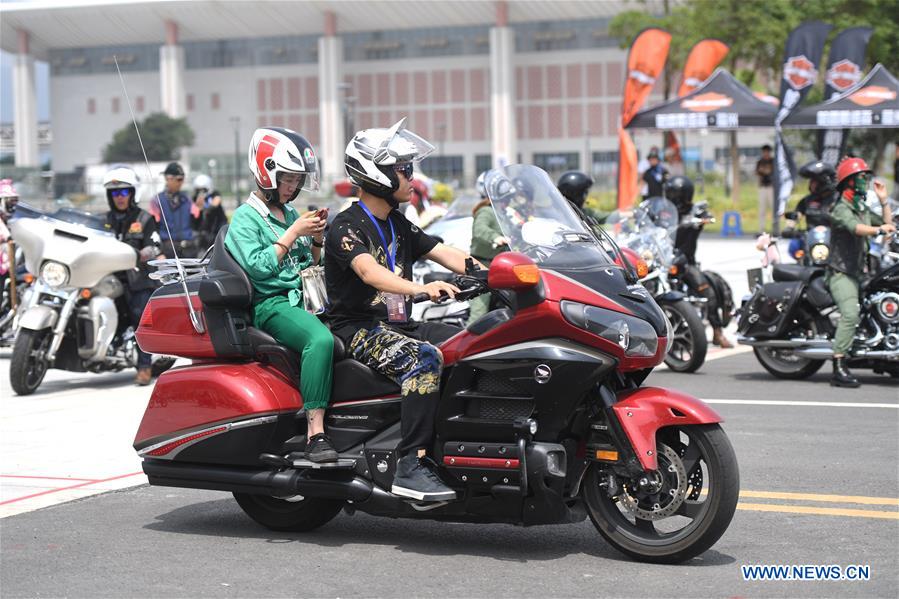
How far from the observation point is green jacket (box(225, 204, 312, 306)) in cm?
654

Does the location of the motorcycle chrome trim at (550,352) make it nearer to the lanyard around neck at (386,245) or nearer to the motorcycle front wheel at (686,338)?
the lanyard around neck at (386,245)

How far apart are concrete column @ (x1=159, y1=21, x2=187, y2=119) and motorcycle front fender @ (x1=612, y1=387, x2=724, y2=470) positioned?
103 m

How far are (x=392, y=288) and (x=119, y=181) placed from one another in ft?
23.5

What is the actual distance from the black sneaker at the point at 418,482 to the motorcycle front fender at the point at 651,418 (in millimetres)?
878

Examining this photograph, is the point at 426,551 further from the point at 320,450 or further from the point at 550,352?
the point at 550,352

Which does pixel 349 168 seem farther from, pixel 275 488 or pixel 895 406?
pixel 895 406

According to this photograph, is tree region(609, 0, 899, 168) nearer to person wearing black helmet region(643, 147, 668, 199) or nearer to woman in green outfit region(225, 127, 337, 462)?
person wearing black helmet region(643, 147, 668, 199)

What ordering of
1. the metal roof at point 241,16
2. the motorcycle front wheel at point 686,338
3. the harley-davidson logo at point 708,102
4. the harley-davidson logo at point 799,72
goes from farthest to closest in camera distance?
the metal roof at point 241,16, the harley-davidson logo at point 708,102, the harley-davidson logo at point 799,72, the motorcycle front wheel at point 686,338

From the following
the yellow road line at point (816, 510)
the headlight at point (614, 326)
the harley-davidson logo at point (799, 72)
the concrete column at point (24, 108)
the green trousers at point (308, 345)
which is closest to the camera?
the headlight at point (614, 326)

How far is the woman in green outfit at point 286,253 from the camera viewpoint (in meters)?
6.33

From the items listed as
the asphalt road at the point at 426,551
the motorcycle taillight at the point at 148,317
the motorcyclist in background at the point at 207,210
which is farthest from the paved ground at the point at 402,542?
the motorcyclist in background at the point at 207,210

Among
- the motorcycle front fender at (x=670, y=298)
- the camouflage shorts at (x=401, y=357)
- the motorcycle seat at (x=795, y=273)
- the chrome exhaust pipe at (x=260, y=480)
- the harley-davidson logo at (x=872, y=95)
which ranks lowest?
the chrome exhaust pipe at (x=260, y=480)

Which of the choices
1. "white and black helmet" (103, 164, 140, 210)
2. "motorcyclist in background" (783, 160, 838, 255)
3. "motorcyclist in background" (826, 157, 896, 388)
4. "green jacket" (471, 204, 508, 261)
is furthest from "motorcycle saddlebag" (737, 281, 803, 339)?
"white and black helmet" (103, 164, 140, 210)

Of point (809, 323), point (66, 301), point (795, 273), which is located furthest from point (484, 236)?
point (66, 301)
